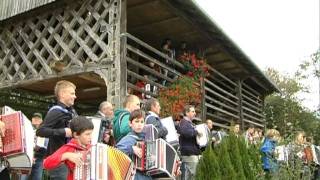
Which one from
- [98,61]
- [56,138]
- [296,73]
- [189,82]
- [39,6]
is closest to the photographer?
[56,138]

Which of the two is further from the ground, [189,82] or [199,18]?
[199,18]

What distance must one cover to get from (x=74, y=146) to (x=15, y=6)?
8151 millimetres

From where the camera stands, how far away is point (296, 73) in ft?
128

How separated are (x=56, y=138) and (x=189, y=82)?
23.8ft

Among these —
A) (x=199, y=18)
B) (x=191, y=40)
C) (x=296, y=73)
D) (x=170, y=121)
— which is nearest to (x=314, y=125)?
(x=296, y=73)

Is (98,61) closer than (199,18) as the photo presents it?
Yes

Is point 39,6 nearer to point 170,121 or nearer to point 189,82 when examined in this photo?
point 189,82

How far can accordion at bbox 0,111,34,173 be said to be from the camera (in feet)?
15.1

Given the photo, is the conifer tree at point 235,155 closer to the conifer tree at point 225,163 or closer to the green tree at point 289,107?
the conifer tree at point 225,163

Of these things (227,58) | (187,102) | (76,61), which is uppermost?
(227,58)

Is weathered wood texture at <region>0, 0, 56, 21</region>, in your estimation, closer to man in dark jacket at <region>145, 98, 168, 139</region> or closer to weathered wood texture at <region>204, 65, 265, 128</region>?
man in dark jacket at <region>145, 98, 168, 139</region>

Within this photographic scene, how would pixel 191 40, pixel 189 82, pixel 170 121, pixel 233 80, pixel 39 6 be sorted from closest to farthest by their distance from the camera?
1. pixel 170 121
2. pixel 39 6
3. pixel 189 82
4. pixel 191 40
5. pixel 233 80

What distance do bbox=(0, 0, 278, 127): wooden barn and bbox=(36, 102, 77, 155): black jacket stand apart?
449cm

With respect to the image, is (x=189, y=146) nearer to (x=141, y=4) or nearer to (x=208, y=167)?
(x=208, y=167)
